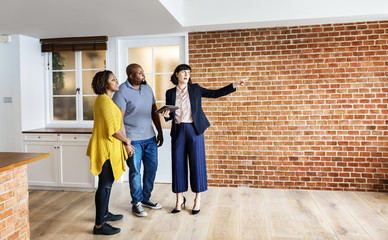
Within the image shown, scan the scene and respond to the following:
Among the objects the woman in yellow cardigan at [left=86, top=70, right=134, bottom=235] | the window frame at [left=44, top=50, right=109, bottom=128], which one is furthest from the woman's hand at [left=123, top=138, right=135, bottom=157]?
the window frame at [left=44, top=50, right=109, bottom=128]

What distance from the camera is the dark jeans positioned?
2.68 meters

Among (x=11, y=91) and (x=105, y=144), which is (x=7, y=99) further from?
(x=105, y=144)

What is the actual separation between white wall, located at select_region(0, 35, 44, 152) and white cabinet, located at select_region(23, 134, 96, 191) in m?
0.26

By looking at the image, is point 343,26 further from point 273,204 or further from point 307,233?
point 307,233

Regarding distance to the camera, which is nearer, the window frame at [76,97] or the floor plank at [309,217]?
the floor plank at [309,217]

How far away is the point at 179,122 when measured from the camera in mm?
3258

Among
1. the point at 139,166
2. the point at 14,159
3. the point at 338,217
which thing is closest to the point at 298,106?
the point at 338,217

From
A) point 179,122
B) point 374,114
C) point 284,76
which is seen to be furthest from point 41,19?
point 374,114

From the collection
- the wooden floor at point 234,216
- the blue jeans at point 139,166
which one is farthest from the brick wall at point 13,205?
the blue jeans at point 139,166

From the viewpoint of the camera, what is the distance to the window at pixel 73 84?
480 cm

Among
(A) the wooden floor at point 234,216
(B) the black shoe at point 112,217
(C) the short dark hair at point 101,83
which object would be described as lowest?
(A) the wooden floor at point 234,216

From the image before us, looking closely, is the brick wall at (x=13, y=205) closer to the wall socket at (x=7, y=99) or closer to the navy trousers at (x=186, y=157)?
the navy trousers at (x=186, y=157)

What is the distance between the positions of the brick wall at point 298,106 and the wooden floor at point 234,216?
28 centimetres

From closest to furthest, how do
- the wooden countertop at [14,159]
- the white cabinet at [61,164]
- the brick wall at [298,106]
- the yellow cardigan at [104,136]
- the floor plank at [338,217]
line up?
the wooden countertop at [14,159]
the yellow cardigan at [104,136]
the floor plank at [338,217]
the brick wall at [298,106]
the white cabinet at [61,164]
